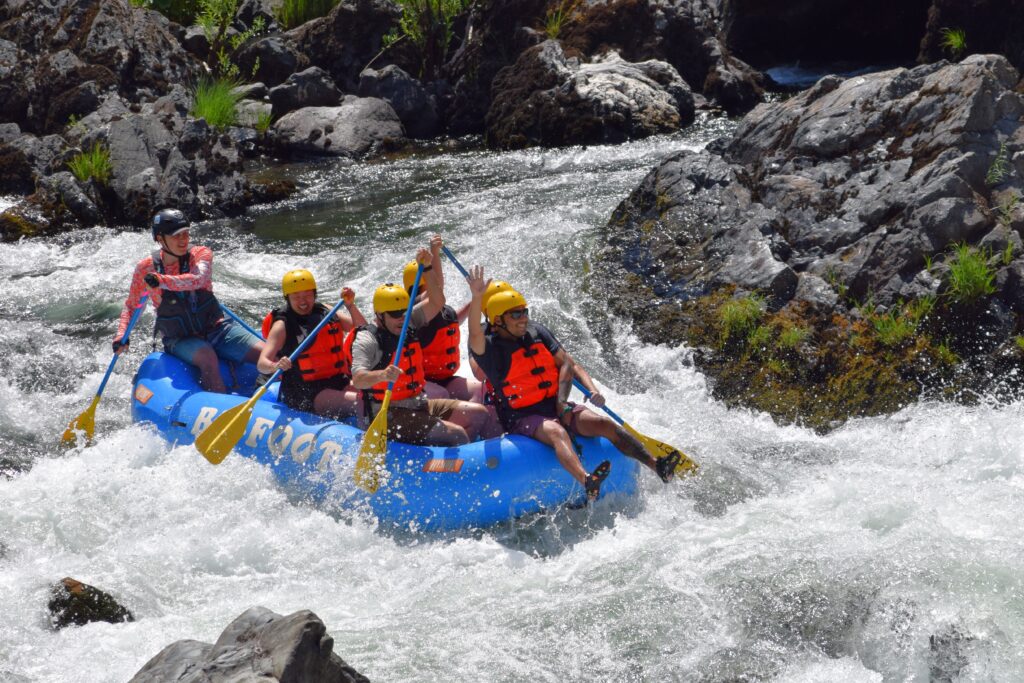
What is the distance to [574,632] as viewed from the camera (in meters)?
5.30

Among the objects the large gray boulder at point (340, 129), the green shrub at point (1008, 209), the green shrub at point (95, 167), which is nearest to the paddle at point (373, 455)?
the green shrub at point (1008, 209)

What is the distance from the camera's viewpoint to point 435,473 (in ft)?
20.4

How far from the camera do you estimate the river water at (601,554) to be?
16.6 ft

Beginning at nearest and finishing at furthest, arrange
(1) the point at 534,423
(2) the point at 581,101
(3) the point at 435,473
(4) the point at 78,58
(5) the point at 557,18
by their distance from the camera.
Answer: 1. (3) the point at 435,473
2. (1) the point at 534,423
3. (2) the point at 581,101
4. (4) the point at 78,58
5. (5) the point at 557,18

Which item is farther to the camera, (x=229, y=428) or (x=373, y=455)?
(x=229, y=428)

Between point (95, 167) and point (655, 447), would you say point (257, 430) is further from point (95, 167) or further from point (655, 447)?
point (95, 167)

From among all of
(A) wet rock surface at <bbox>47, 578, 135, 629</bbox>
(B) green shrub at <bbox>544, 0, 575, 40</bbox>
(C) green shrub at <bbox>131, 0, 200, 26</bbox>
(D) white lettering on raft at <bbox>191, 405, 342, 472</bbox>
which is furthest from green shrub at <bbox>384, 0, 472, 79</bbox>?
(A) wet rock surface at <bbox>47, 578, 135, 629</bbox>

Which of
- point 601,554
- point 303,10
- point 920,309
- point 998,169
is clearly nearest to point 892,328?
point 920,309

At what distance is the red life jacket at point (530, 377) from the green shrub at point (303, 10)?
1385 centimetres

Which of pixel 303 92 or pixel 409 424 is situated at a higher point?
pixel 303 92

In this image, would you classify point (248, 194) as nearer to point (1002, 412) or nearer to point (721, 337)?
point (721, 337)

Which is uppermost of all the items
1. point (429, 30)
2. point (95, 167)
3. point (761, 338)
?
point (429, 30)

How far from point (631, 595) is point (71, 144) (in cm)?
1028

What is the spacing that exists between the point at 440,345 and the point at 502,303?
29.7 inches
